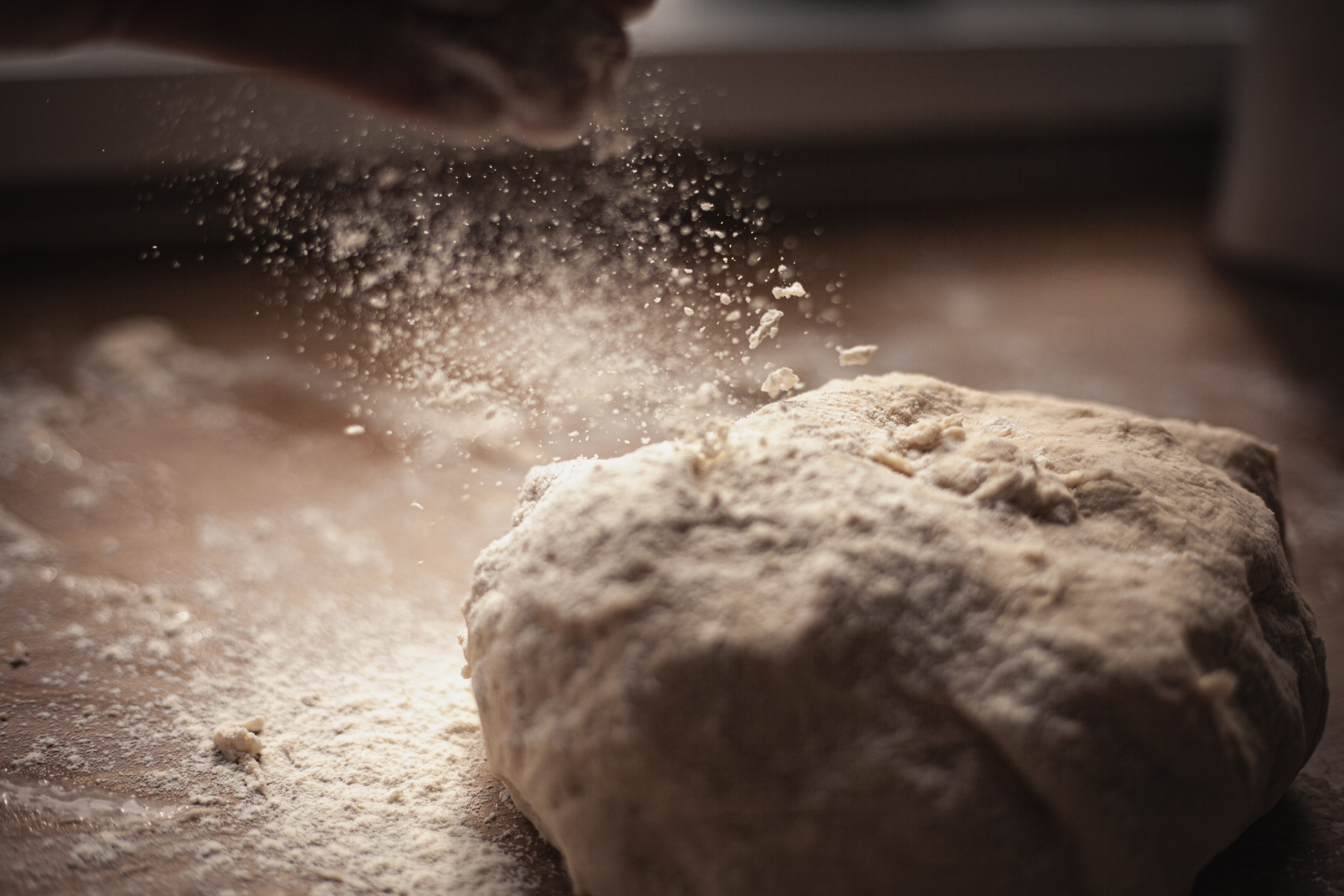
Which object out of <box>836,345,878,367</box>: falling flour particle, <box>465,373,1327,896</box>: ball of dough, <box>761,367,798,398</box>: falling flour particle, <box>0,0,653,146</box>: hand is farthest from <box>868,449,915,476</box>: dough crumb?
<box>0,0,653,146</box>: hand

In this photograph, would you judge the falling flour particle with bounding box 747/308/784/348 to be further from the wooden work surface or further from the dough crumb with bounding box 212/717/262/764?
the dough crumb with bounding box 212/717/262/764

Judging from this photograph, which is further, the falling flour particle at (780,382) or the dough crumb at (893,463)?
the falling flour particle at (780,382)

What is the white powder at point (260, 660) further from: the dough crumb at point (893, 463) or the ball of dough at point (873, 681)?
the dough crumb at point (893, 463)

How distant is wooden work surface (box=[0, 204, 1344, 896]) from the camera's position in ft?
4.33

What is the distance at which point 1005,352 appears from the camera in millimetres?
2781

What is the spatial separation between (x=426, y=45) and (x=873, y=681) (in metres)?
0.90

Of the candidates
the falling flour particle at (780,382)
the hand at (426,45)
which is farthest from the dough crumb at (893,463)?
the hand at (426,45)

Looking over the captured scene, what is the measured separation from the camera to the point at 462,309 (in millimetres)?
1438

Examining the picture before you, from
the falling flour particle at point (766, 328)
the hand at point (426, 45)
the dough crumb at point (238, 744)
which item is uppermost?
the hand at point (426, 45)

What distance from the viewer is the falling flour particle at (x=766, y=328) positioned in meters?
1.34

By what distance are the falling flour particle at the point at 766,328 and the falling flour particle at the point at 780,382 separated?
5 cm

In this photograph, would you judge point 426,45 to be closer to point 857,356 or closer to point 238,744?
point 857,356

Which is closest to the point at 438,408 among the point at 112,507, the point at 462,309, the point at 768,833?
the point at 462,309

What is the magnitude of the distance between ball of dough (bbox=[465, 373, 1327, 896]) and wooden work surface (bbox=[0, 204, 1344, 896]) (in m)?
0.23
